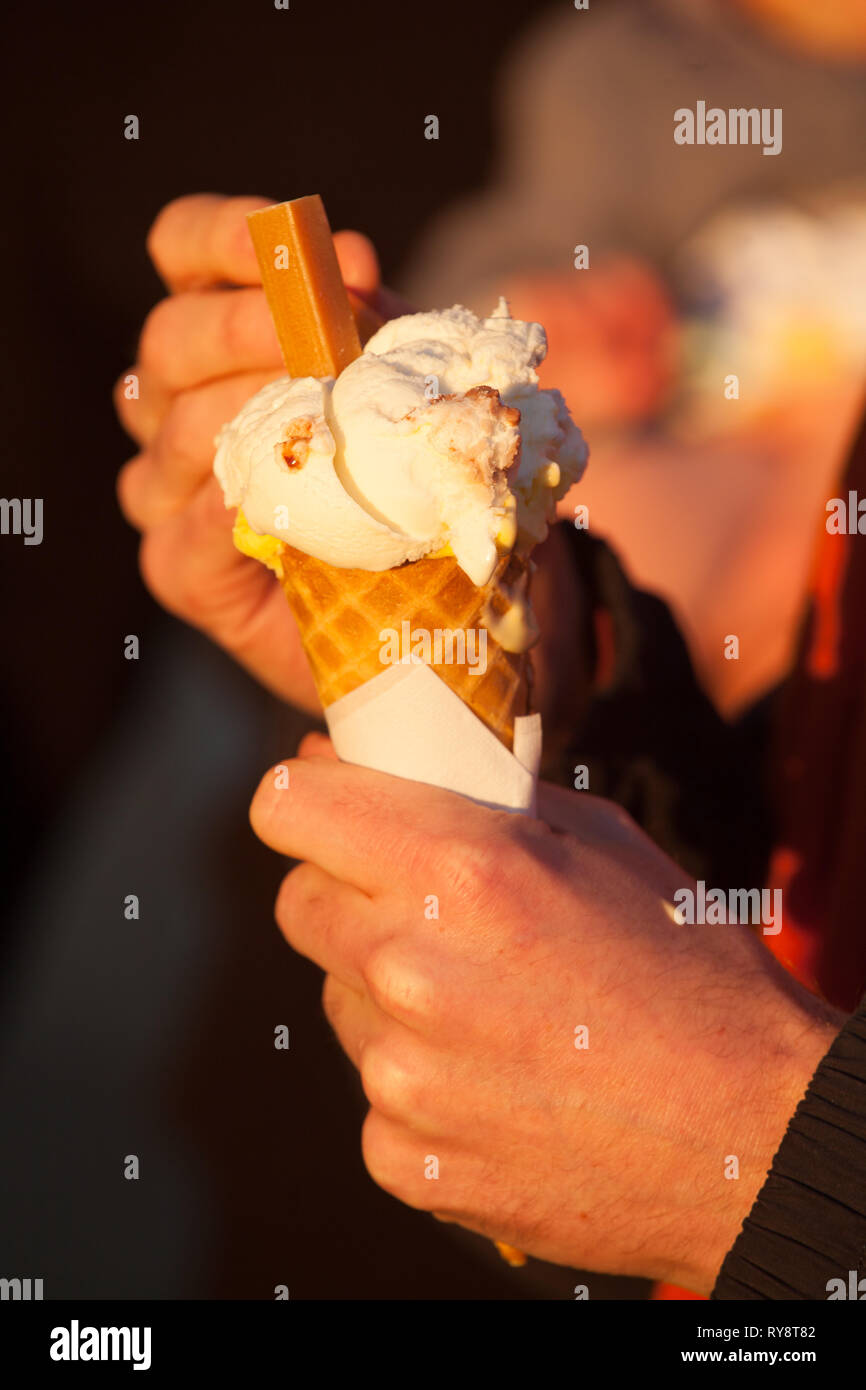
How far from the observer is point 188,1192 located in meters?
2.31

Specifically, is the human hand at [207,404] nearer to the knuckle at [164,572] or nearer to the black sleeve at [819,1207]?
the knuckle at [164,572]

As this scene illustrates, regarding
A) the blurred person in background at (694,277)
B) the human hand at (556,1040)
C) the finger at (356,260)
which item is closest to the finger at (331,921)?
the human hand at (556,1040)

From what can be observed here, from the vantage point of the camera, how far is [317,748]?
839 millimetres

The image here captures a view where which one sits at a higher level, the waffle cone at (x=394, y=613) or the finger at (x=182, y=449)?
the finger at (x=182, y=449)

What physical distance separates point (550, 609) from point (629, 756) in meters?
0.20

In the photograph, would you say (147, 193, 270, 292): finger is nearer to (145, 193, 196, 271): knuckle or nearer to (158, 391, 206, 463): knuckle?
(145, 193, 196, 271): knuckle

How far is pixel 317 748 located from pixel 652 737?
53cm

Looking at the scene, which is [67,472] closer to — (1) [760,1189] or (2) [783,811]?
(2) [783,811]

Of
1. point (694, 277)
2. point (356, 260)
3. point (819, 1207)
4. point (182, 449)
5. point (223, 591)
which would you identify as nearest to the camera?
point (819, 1207)

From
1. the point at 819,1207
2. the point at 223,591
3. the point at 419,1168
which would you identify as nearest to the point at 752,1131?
the point at 819,1207

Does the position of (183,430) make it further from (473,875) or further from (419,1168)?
(419,1168)

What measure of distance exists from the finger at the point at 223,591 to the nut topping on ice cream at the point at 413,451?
34 cm

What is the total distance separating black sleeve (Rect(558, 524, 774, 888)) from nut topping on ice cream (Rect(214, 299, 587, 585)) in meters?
0.50

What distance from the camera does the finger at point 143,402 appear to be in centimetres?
107
